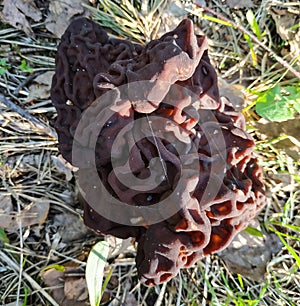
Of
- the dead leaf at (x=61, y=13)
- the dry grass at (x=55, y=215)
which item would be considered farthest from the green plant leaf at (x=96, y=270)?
the dead leaf at (x=61, y=13)

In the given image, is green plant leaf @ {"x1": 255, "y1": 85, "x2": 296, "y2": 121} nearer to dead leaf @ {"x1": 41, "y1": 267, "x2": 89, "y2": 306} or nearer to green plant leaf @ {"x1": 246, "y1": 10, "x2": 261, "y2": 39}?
green plant leaf @ {"x1": 246, "y1": 10, "x2": 261, "y2": 39}

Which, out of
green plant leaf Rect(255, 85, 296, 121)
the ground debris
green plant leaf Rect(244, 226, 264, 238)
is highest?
green plant leaf Rect(255, 85, 296, 121)

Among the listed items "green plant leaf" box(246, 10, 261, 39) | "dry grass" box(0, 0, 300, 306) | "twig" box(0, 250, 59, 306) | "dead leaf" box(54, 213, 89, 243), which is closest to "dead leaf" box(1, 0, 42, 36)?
"dry grass" box(0, 0, 300, 306)

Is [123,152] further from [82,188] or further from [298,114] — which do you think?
[298,114]

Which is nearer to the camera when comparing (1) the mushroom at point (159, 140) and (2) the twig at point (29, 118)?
(1) the mushroom at point (159, 140)

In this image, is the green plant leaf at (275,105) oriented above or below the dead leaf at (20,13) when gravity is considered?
above

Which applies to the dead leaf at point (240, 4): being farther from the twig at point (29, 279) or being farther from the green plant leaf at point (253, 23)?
the twig at point (29, 279)
